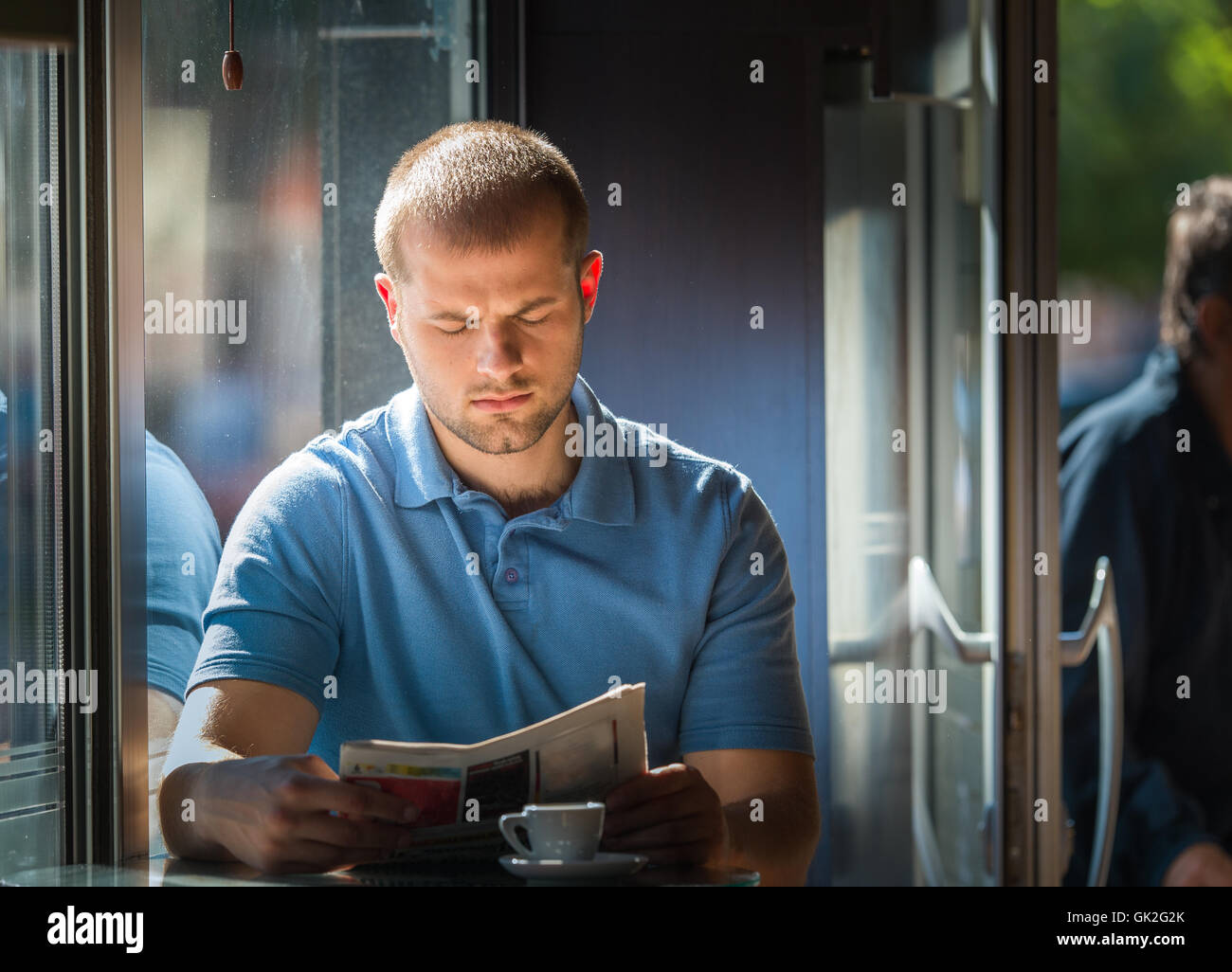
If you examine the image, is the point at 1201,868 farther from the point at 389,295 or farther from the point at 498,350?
the point at 389,295

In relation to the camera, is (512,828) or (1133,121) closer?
(512,828)

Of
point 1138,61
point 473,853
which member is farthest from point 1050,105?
point 473,853

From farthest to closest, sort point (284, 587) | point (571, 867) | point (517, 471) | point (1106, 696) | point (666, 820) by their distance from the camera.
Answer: point (1106, 696) < point (517, 471) < point (284, 587) < point (666, 820) < point (571, 867)

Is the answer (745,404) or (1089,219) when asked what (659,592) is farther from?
(1089,219)

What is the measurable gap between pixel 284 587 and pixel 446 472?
26 cm

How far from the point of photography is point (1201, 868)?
1.88 meters

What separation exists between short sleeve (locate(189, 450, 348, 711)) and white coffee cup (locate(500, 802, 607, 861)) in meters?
0.40

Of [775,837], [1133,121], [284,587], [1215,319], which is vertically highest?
[1133,121]

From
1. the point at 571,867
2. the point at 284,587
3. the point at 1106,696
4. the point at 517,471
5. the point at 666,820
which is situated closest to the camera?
the point at 571,867

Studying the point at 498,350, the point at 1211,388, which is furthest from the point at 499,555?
the point at 1211,388

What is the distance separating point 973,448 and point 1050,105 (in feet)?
1.77

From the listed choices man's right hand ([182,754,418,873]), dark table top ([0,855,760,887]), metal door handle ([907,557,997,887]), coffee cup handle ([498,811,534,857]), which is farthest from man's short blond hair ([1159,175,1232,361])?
man's right hand ([182,754,418,873])

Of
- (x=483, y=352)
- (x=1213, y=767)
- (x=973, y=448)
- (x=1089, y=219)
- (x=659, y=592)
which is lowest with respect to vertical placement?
(x=1213, y=767)

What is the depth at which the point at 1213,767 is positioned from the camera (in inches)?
73.9
